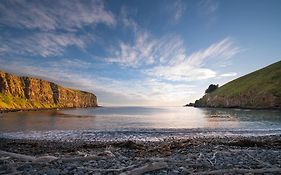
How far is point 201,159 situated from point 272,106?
483 feet

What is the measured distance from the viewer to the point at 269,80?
172 m

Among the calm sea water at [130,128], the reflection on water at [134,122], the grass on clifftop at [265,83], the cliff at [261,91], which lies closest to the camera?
the calm sea water at [130,128]

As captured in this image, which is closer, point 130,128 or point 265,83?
point 130,128

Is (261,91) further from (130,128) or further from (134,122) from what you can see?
(130,128)

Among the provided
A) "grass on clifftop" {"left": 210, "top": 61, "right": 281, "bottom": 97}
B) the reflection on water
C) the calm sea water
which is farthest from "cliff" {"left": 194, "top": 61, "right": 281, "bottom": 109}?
the calm sea water

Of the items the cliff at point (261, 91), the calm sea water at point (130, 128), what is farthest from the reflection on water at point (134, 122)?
the cliff at point (261, 91)

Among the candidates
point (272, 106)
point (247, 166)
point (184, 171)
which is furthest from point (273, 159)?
point (272, 106)

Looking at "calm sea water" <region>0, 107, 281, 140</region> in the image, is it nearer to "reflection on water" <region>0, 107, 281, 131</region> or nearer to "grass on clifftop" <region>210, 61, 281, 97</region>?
"reflection on water" <region>0, 107, 281, 131</region>

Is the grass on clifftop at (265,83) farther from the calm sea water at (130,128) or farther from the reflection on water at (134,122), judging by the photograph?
the calm sea water at (130,128)

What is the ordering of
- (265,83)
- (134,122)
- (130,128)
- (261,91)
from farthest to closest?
(265,83), (261,91), (134,122), (130,128)

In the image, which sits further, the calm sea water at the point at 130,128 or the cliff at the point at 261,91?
the cliff at the point at 261,91

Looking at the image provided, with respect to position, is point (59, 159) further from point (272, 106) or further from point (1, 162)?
point (272, 106)

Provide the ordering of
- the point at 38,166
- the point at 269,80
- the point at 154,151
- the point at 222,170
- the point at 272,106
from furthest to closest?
1. the point at 269,80
2. the point at 272,106
3. the point at 154,151
4. the point at 38,166
5. the point at 222,170

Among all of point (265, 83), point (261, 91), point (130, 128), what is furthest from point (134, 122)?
point (265, 83)
